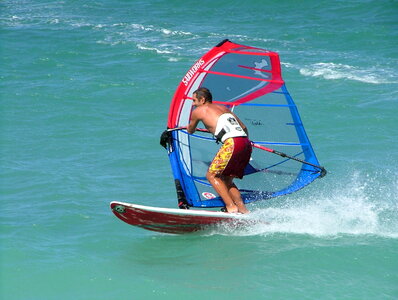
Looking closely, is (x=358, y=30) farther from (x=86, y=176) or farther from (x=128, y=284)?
(x=128, y=284)

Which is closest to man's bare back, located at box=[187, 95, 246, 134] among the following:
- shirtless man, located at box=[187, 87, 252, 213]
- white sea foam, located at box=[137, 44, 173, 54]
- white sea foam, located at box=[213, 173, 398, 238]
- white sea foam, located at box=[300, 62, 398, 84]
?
shirtless man, located at box=[187, 87, 252, 213]

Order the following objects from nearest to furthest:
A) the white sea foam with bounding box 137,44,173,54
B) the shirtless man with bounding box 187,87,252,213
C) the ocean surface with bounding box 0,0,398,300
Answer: the ocean surface with bounding box 0,0,398,300, the shirtless man with bounding box 187,87,252,213, the white sea foam with bounding box 137,44,173,54

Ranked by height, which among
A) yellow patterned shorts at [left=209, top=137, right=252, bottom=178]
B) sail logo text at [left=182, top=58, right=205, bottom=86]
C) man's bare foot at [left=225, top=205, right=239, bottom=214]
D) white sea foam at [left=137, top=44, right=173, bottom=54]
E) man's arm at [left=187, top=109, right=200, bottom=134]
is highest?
sail logo text at [left=182, top=58, right=205, bottom=86]

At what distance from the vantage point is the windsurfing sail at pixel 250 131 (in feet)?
25.8

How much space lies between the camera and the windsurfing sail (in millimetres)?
7863

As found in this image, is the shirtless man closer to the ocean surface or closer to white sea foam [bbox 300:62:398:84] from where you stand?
the ocean surface

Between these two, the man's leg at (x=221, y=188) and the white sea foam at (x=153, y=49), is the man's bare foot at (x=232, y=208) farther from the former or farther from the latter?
the white sea foam at (x=153, y=49)

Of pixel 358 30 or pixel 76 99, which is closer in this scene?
pixel 76 99

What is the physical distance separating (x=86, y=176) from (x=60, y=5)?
39.0ft

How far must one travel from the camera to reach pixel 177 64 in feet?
50.2

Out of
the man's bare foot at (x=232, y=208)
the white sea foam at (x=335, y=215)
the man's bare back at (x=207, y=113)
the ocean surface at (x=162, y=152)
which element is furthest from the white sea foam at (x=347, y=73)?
the man's bare back at (x=207, y=113)

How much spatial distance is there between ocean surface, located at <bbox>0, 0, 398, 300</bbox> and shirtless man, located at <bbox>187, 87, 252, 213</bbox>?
686 millimetres

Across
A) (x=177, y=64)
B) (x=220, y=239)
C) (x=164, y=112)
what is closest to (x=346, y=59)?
(x=177, y=64)

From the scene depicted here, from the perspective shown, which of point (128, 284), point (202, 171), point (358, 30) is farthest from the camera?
point (358, 30)
